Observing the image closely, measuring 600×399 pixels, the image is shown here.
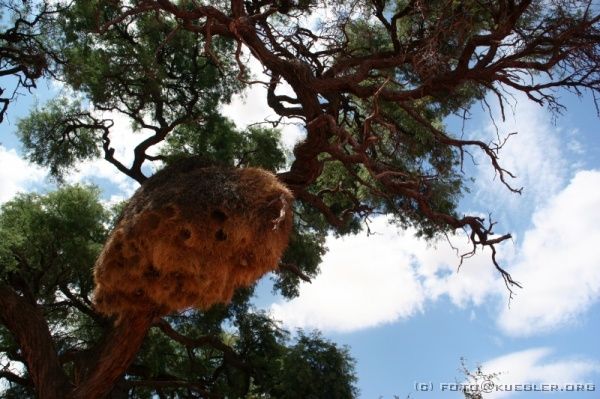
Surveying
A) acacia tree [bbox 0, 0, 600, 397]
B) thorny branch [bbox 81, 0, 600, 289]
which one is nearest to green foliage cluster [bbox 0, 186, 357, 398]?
acacia tree [bbox 0, 0, 600, 397]

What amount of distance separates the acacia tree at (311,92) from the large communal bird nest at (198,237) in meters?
0.92

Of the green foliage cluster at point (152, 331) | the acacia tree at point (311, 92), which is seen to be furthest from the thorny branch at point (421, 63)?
the green foliage cluster at point (152, 331)

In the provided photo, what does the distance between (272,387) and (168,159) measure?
3949 mm

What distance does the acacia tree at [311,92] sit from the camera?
270 inches

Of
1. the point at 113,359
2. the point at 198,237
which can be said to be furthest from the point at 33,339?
the point at 198,237

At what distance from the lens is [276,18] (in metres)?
9.77

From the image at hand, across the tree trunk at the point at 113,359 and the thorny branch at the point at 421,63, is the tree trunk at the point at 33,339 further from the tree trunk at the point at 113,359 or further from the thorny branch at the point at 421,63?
the thorny branch at the point at 421,63

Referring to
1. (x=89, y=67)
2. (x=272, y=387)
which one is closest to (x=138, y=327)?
(x=272, y=387)

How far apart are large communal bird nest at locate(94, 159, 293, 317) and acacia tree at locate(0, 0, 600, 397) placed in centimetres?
92

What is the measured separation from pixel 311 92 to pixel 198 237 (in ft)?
8.63

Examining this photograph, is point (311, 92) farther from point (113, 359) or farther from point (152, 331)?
point (152, 331)

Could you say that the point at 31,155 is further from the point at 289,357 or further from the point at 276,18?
the point at 289,357

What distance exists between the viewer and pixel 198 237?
530 centimetres

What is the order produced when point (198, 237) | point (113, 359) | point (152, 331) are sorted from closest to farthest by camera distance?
point (198, 237), point (113, 359), point (152, 331)
